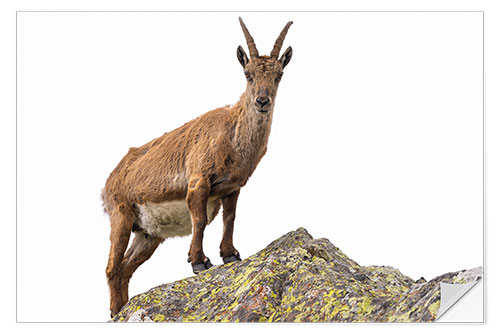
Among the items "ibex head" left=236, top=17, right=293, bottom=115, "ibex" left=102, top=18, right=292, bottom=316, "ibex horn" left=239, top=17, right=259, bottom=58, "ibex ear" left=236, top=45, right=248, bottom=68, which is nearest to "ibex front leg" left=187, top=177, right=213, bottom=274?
"ibex" left=102, top=18, right=292, bottom=316

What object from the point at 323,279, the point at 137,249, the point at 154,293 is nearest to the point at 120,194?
the point at 137,249

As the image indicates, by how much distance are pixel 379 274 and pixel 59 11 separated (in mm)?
6031

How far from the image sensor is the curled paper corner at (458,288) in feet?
24.9

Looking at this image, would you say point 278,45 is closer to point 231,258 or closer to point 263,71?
point 263,71

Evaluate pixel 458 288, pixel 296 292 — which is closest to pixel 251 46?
pixel 296 292

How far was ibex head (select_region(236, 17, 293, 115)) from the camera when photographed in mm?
10086

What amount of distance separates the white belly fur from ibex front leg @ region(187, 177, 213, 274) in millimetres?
445

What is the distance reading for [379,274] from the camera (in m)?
10.2

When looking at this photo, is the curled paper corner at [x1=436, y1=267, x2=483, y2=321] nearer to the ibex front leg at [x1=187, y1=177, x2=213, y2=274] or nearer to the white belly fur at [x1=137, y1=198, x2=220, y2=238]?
the ibex front leg at [x1=187, y1=177, x2=213, y2=274]

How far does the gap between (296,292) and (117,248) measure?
3915 millimetres

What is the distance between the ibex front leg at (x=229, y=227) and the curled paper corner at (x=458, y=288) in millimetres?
3450

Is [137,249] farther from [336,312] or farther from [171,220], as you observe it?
[336,312]

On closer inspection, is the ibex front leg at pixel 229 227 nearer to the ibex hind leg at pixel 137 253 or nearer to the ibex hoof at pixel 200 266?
the ibex hoof at pixel 200 266

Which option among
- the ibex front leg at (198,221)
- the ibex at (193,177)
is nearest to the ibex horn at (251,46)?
the ibex at (193,177)
